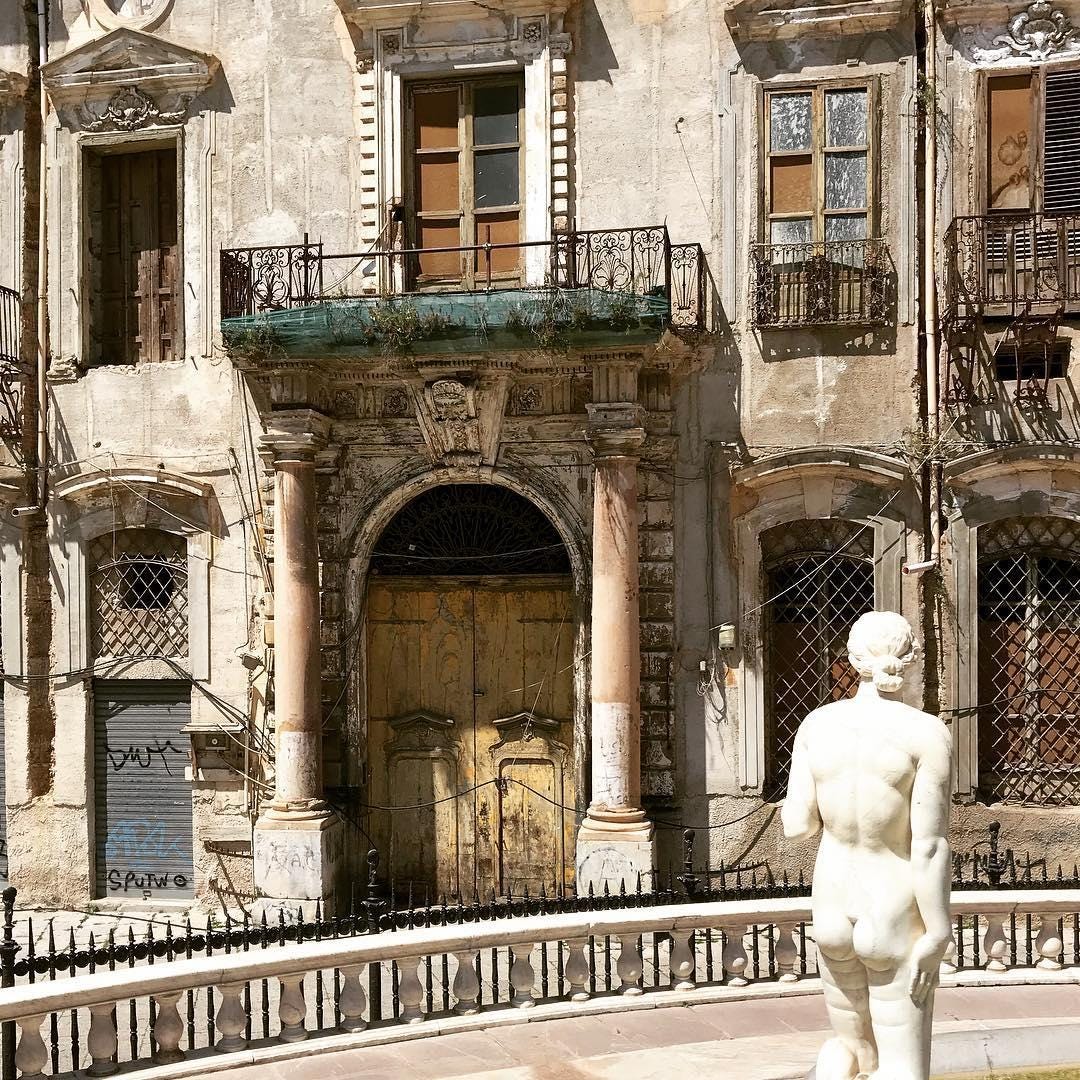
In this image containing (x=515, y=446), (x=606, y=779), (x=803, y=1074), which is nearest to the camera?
(x=803, y=1074)

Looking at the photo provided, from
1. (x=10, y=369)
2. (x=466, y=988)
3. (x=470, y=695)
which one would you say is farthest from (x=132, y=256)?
(x=466, y=988)

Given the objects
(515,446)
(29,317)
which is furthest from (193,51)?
(515,446)

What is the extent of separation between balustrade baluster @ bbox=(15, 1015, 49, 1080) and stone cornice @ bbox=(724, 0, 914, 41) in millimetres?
10434

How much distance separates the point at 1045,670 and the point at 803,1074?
6.29 metres

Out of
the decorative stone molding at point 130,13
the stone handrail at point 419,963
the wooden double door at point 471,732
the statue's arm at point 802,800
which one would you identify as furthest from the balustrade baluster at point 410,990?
the decorative stone molding at point 130,13

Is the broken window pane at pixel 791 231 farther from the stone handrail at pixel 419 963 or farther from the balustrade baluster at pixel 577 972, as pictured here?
the balustrade baluster at pixel 577 972

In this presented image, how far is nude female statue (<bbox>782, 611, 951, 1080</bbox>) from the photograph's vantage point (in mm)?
5363

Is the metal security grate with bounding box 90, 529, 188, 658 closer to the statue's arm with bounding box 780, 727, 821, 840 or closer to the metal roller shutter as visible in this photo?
the metal roller shutter

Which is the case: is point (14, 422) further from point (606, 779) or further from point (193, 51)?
point (606, 779)

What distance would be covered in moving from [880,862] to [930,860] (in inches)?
8.2

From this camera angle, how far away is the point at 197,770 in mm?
13266

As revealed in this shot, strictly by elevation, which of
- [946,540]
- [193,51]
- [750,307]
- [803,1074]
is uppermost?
[193,51]

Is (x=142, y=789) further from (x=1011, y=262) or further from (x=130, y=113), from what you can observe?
(x=1011, y=262)

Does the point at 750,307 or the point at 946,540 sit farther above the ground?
the point at 750,307
